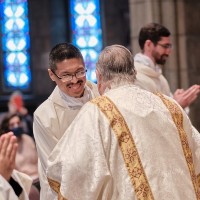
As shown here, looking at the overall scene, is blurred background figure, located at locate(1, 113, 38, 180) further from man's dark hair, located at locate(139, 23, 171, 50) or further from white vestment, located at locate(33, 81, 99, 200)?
white vestment, located at locate(33, 81, 99, 200)

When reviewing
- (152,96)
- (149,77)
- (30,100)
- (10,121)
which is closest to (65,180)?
(152,96)

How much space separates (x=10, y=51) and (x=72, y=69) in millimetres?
9009

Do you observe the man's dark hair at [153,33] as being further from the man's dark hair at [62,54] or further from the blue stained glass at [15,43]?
the blue stained glass at [15,43]

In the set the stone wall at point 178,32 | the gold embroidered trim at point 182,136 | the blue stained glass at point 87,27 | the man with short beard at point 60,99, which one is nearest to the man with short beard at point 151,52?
the man with short beard at point 60,99

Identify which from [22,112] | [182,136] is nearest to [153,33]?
[182,136]

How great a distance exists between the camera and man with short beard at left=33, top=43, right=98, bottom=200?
457 cm

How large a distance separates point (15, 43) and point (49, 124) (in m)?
8.84

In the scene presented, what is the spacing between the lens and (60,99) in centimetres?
479

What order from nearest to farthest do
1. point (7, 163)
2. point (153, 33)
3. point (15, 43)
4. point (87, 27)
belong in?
point (7, 163) → point (153, 33) → point (87, 27) → point (15, 43)

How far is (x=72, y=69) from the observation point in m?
4.55

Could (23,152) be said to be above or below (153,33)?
below

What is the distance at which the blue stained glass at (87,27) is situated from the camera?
13.0m

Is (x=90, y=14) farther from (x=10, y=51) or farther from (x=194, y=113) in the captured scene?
(x=194, y=113)

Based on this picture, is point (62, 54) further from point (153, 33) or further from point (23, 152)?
point (23, 152)
